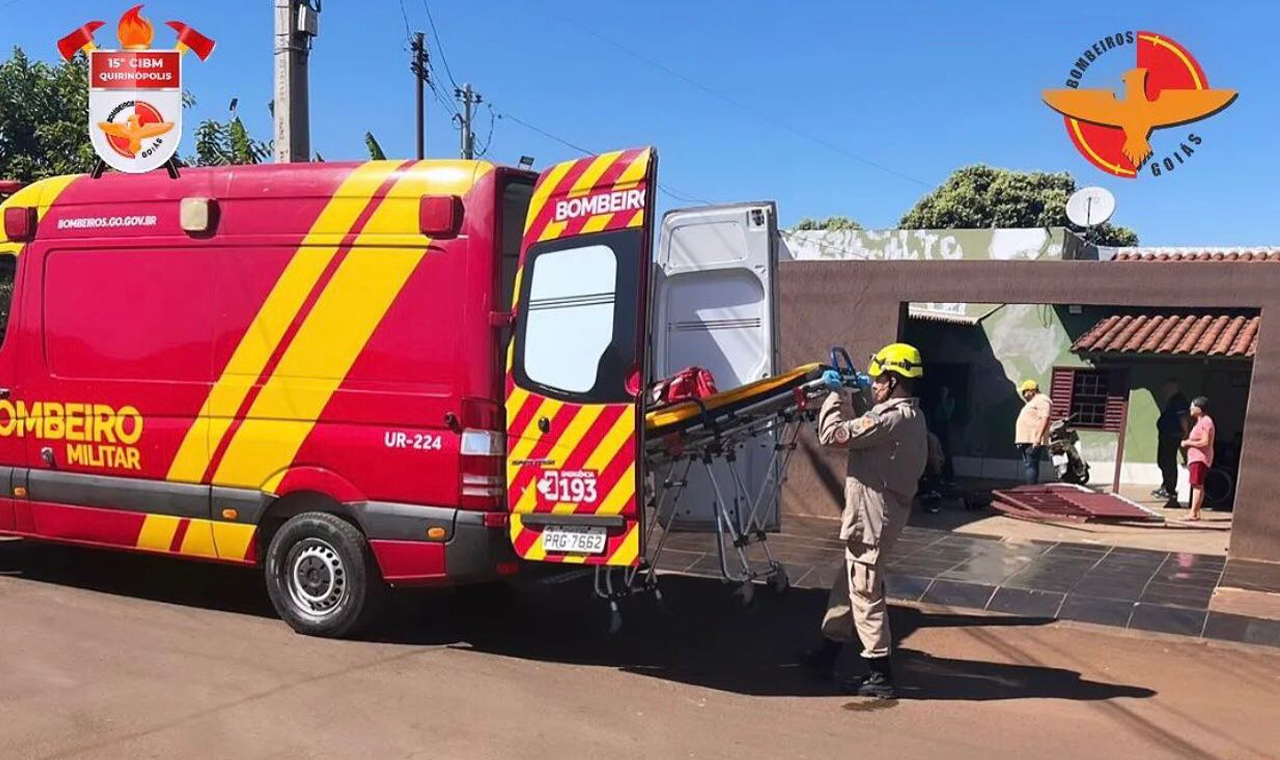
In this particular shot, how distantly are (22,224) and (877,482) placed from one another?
5595 millimetres

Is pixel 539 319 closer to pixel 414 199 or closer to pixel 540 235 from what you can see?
pixel 540 235

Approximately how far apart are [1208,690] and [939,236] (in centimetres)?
1276

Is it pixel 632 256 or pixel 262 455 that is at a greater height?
pixel 632 256

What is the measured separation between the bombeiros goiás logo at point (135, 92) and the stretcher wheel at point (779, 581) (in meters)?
5.35

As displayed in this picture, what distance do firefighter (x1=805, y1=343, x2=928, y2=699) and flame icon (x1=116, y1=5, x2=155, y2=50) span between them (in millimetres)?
6578

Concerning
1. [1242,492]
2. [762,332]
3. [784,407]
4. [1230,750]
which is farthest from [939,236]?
[1230,750]

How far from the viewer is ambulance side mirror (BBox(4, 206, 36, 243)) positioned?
21.3 ft

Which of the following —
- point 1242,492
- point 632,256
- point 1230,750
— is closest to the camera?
point 1230,750

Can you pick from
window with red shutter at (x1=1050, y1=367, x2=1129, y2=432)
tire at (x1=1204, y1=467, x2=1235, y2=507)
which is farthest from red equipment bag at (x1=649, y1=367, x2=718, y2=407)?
window with red shutter at (x1=1050, y1=367, x2=1129, y2=432)

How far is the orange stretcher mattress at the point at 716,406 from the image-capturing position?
5406 millimetres

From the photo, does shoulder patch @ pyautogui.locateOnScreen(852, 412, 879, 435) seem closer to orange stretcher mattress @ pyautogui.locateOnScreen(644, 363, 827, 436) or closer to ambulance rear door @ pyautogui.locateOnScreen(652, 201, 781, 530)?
orange stretcher mattress @ pyautogui.locateOnScreen(644, 363, 827, 436)

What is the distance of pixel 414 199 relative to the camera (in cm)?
542

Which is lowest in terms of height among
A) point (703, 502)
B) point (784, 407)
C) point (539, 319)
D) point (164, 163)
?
point (703, 502)

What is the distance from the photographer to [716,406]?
5473 millimetres
